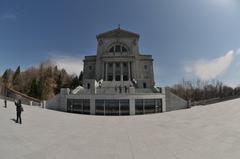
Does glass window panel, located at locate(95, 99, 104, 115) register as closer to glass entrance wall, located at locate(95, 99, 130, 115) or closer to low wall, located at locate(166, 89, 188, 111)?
glass entrance wall, located at locate(95, 99, 130, 115)

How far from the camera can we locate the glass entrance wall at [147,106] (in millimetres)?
24487

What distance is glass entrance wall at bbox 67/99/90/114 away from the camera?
24.5 meters

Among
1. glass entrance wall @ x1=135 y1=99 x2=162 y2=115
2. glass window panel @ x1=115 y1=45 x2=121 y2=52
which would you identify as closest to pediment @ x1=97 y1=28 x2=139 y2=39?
glass window panel @ x1=115 y1=45 x2=121 y2=52

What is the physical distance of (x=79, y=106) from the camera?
24938mm

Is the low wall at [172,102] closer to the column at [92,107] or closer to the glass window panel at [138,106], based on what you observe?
the glass window panel at [138,106]

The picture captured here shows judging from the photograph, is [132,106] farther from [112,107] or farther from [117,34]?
[117,34]

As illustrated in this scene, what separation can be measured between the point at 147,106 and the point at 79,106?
1113cm

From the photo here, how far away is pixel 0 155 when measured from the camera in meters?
6.30

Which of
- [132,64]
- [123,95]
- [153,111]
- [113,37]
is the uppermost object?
[113,37]

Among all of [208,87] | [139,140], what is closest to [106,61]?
[139,140]

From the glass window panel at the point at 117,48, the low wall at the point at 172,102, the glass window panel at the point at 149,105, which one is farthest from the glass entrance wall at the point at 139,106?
the glass window panel at the point at 117,48

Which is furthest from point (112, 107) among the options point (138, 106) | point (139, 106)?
point (139, 106)

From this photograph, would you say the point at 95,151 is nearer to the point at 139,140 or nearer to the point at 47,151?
the point at 47,151

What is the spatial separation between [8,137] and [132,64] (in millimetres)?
41547
